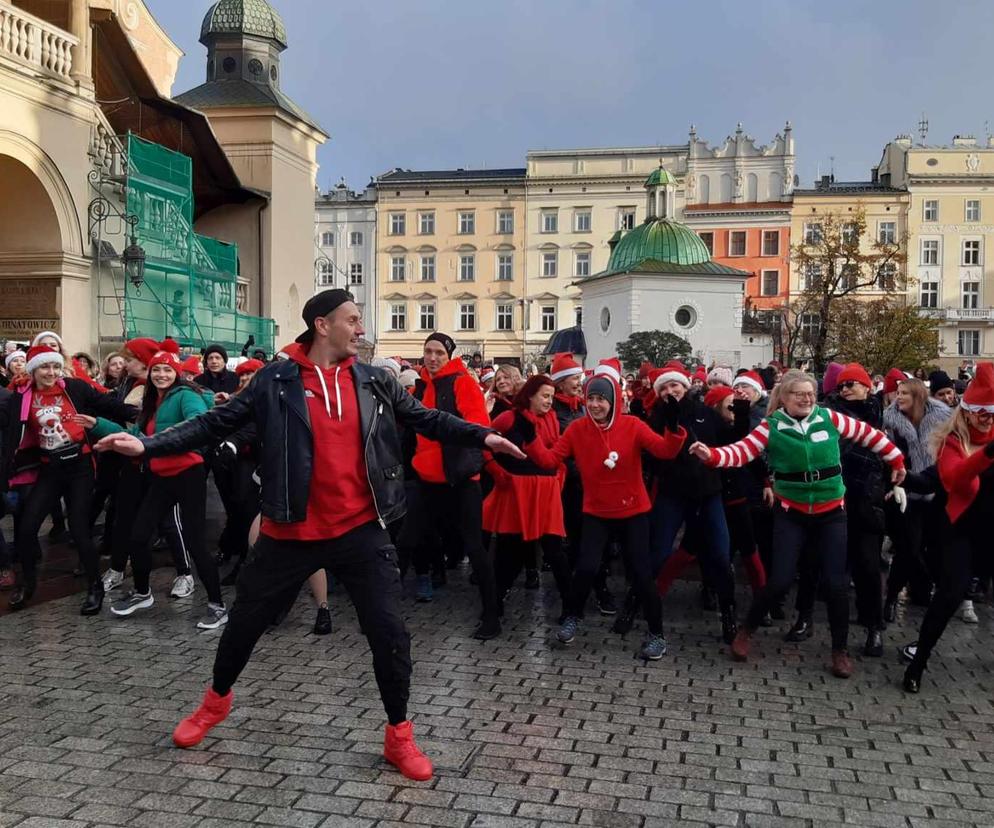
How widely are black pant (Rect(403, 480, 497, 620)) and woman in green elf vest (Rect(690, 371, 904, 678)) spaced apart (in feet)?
5.97

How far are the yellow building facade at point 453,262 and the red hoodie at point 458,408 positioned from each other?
66970 mm

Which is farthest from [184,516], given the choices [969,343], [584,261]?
[969,343]

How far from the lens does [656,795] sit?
171 inches

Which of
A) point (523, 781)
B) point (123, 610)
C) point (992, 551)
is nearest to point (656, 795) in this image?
point (523, 781)

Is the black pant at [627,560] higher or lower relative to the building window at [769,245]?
lower

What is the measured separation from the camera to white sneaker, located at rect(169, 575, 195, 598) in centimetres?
800

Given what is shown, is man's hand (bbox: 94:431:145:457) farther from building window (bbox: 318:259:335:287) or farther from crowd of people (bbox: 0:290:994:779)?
building window (bbox: 318:259:335:287)

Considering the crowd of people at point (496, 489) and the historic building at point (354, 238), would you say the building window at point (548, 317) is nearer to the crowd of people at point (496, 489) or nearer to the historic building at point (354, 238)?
the historic building at point (354, 238)

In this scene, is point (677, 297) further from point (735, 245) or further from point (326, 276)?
point (326, 276)

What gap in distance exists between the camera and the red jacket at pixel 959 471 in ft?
19.1

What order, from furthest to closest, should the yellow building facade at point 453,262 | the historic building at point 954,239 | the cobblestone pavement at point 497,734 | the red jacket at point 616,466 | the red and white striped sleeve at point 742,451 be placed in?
1. the yellow building facade at point 453,262
2. the historic building at point 954,239
3. the red jacket at point 616,466
4. the red and white striped sleeve at point 742,451
5. the cobblestone pavement at point 497,734

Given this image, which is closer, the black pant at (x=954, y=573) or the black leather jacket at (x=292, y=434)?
the black leather jacket at (x=292, y=434)

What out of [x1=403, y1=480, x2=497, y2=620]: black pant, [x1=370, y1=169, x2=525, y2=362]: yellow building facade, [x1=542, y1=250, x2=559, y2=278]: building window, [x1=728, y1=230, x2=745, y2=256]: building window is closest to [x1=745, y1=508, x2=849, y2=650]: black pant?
[x1=403, y1=480, x2=497, y2=620]: black pant

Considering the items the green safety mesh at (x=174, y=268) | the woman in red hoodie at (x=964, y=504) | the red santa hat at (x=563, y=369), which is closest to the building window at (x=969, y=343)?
the green safety mesh at (x=174, y=268)
